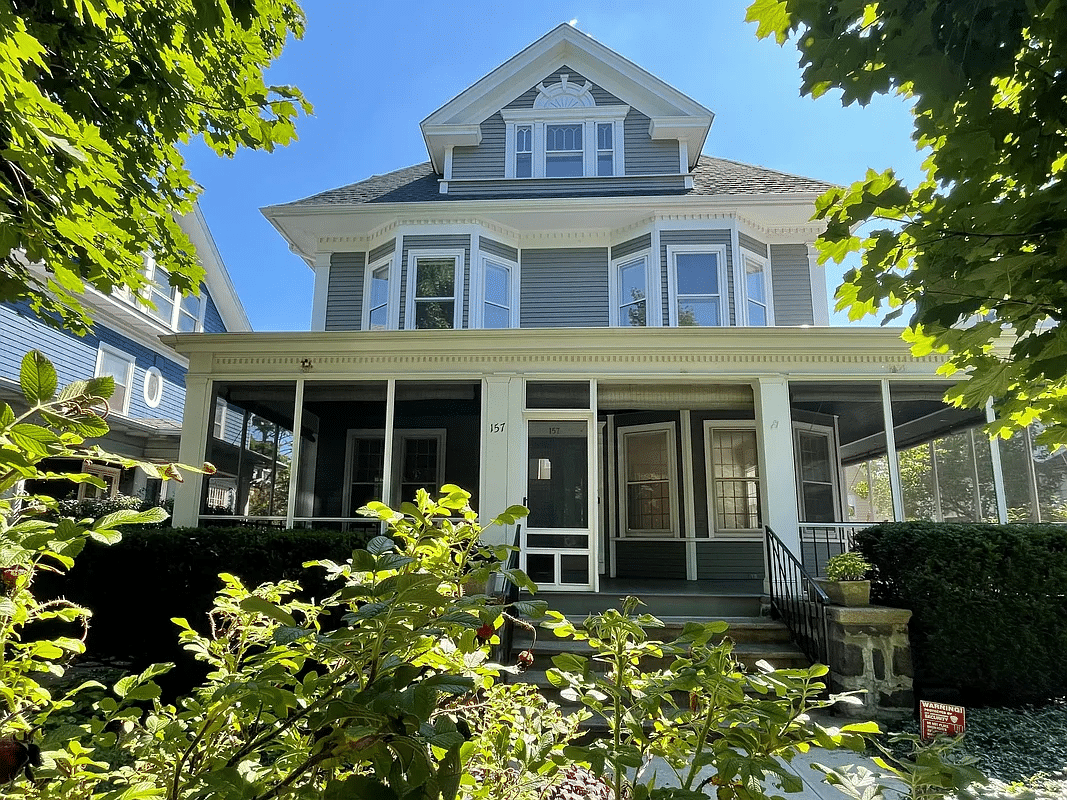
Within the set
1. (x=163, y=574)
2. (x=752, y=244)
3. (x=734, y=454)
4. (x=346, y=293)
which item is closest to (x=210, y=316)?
(x=346, y=293)

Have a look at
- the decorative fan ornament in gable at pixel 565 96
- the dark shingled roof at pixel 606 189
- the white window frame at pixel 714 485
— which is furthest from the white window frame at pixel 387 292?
the white window frame at pixel 714 485

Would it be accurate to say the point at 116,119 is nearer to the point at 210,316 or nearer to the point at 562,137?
the point at 562,137

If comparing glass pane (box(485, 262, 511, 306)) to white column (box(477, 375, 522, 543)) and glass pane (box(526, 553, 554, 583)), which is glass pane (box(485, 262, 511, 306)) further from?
glass pane (box(526, 553, 554, 583))

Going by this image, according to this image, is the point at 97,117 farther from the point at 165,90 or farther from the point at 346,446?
the point at 346,446

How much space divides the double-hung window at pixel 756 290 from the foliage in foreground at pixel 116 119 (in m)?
8.46

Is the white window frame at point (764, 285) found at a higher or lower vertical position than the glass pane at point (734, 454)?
higher

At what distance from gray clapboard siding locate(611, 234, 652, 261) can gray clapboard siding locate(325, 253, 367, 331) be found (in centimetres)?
490

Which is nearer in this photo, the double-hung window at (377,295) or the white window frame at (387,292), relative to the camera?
the white window frame at (387,292)

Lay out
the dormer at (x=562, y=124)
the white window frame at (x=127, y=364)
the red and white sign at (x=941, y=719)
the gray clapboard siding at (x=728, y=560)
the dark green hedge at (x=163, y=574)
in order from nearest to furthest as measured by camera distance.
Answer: the red and white sign at (x=941, y=719) < the dark green hedge at (x=163, y=574) < the gray clapboard siding at (x=728, y=560) < the dormer at (x=562, y=124) < the white window frame at (x=127, y=364)

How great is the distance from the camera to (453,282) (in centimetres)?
1131

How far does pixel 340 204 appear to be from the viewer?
11.6 m

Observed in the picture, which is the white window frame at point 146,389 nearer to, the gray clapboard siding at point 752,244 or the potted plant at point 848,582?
the gray clapboard siding at point 752,244

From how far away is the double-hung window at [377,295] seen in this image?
11.5 meters

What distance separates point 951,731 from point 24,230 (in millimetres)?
4994
